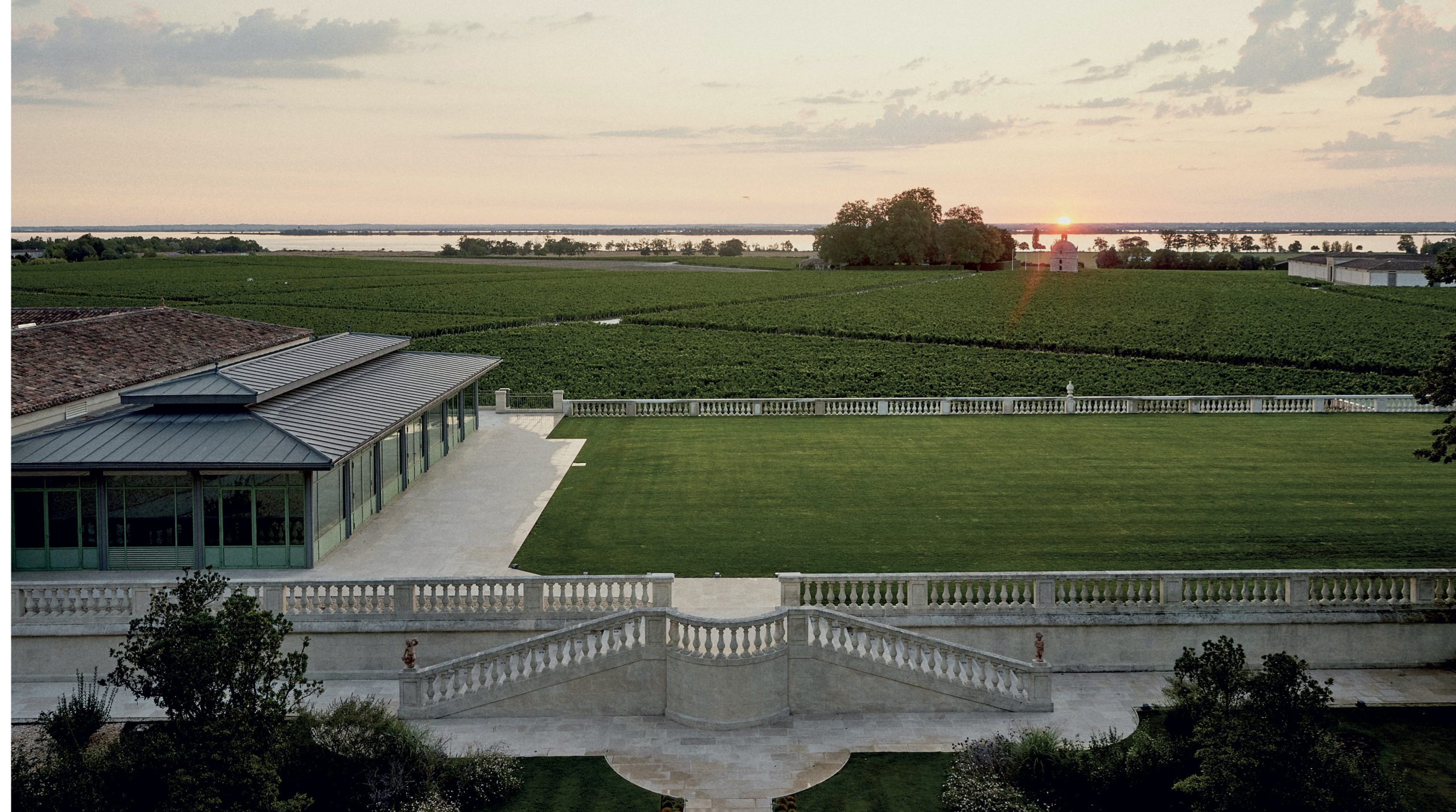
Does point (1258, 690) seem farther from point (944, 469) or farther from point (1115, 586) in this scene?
point (944, 469)

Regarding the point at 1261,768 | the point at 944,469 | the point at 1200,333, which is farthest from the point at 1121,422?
the point at 1200,333

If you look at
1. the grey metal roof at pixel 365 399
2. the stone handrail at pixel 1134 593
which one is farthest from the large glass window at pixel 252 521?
the stone handrail at pixel 1134 593

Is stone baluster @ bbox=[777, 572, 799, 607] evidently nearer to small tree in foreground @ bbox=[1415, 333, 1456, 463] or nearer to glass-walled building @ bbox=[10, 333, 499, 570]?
glass-walled building @ bbox=[10, 333, 499, 570]

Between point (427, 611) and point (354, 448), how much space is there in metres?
6.25

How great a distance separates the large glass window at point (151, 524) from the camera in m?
26.6

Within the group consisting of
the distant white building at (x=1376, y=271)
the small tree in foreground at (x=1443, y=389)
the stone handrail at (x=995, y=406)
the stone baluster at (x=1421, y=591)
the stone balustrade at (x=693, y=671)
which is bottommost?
the stone balustrade at (x=693, y=671)

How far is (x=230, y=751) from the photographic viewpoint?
15164 mm

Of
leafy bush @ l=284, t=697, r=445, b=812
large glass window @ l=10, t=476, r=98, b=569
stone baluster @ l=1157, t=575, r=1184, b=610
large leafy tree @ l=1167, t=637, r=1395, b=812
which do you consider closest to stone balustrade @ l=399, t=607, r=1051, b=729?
leafy bush @ l=284, t=697, r=445, b=812

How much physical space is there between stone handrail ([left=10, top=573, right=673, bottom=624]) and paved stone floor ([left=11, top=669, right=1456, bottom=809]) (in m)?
1.42

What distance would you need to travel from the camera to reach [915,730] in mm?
20484

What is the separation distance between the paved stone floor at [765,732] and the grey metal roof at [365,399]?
808cm

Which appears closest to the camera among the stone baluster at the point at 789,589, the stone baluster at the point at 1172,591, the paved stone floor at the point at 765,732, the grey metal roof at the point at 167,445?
the paved stone floor at the point at 765,732

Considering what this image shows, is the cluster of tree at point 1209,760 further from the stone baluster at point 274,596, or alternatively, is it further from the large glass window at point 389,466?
the large glass window at point 389,466

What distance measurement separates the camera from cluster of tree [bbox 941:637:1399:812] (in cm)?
1562
